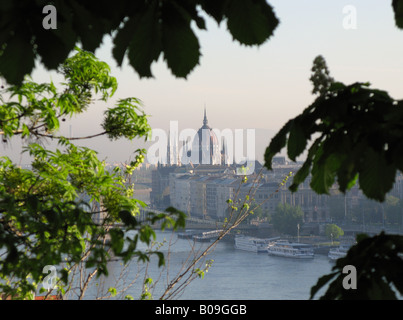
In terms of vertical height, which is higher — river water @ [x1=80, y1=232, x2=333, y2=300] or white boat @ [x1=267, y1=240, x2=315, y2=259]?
white boat @ [x1=267, y1=240, x2=315, y2=259]

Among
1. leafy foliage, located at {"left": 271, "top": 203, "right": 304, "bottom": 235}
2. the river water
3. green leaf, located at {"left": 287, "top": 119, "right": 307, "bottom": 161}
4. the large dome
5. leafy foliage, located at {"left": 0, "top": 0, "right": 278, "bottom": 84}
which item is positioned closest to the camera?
leafy foliage, located at {"left": 0, "top": 0, "right": 278, "bottom": 84}

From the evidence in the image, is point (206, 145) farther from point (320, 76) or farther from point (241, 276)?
point (320, 76)

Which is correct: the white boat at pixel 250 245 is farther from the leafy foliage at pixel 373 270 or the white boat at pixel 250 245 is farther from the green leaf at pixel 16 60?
the green leaf at pixel 16 60

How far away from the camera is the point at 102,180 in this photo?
148 centimetres

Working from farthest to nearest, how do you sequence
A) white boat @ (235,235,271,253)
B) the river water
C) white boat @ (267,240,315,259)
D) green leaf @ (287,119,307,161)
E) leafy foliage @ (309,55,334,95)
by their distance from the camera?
1. white boat @ (235,235,271,253)
2. white boat @ (267,240,315,259)
3. the river water
4. leafy foliage @ (309,55,334,95)
5. green leaf @ (287,119,307,161)

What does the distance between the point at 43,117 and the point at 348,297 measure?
122cm

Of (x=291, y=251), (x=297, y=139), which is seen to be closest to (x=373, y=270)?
(x=297, y=139)

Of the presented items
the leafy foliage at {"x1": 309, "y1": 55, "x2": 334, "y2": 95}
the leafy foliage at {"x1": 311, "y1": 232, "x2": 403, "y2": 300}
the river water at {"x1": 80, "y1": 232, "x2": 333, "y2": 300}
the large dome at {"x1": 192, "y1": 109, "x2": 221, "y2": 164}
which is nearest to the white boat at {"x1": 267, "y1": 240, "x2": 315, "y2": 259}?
the river water at {"x1": 80, "y1": 232, "x2": 333, "y2": 300}

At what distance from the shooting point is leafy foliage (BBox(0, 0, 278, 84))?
0.33m

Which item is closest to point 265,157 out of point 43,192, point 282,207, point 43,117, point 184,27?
point 184,27

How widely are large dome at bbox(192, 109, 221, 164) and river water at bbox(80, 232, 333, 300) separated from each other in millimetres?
7507

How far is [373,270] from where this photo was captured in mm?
441

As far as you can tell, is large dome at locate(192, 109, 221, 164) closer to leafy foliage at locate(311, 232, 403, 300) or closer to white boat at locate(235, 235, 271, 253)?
white boat at locate(235, 235, 271, 253)

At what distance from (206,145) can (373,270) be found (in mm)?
27289
